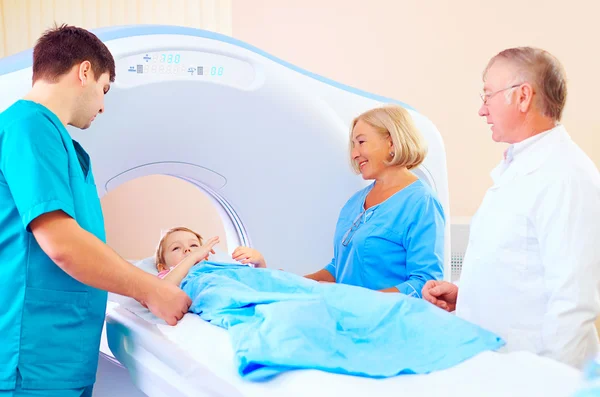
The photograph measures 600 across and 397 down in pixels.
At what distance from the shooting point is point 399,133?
204 cm

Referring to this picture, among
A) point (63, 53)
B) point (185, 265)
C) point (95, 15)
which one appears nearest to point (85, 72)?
point (63, 53)

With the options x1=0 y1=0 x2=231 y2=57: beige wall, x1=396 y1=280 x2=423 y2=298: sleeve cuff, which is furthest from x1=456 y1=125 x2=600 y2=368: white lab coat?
x1=0 y1=0 x2=231 y2=57: beige wall

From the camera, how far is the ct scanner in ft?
4.67

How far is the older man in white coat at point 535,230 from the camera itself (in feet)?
4.24

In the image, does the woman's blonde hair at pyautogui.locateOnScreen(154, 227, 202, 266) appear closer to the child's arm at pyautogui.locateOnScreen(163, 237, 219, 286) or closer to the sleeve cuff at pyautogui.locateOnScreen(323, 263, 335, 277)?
the child's arm at pyautogui.locateOnScreen(163, 237, 219, 286)

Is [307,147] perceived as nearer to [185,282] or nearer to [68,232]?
[185,282]

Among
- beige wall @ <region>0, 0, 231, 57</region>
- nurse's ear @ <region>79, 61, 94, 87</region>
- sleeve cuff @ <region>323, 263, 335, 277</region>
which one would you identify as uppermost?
beige wall @ <region>0, 0, 231, 57</region>

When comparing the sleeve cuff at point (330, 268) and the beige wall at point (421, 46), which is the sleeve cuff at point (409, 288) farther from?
the beige wall at point (421, 46)

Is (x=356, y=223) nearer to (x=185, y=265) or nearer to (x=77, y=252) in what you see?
(x=185, y=265)

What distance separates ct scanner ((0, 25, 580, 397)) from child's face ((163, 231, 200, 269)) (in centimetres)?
17

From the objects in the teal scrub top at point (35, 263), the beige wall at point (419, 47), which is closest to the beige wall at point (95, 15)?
the beige wall at point (419, 47)

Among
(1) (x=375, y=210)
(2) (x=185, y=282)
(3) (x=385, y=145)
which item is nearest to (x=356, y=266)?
(1) (x=375, y=210)

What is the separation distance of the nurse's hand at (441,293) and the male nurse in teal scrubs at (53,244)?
0.65 meters

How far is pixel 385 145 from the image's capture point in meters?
2.07
